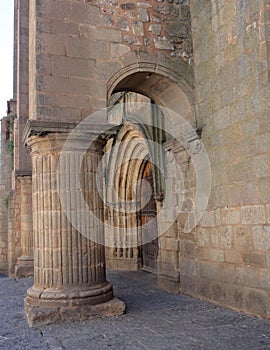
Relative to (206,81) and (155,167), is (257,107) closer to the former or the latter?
(206,81)

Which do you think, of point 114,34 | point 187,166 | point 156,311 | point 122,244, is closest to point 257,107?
point 187,166

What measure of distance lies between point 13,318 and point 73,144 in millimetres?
2225

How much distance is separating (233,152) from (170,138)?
1.74 m

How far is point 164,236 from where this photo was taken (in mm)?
6699

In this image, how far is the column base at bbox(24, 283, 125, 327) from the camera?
175 inches

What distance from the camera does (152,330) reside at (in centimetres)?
414

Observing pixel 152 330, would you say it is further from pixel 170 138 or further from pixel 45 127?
pixel 170 138

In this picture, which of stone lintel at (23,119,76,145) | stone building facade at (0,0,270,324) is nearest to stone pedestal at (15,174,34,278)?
stone building facade at (0,0,270,324)

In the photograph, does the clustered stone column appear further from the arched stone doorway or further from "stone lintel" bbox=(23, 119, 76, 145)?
the arched stone doorway

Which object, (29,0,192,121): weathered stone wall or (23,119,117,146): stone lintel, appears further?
(29,0,192,121): weathered stone wall

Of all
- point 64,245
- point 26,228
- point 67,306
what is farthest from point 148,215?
point 67,306

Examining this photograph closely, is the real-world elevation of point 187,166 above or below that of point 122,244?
above

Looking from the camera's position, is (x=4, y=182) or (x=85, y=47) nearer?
(x=85, y=47)

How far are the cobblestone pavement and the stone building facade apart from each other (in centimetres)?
22
